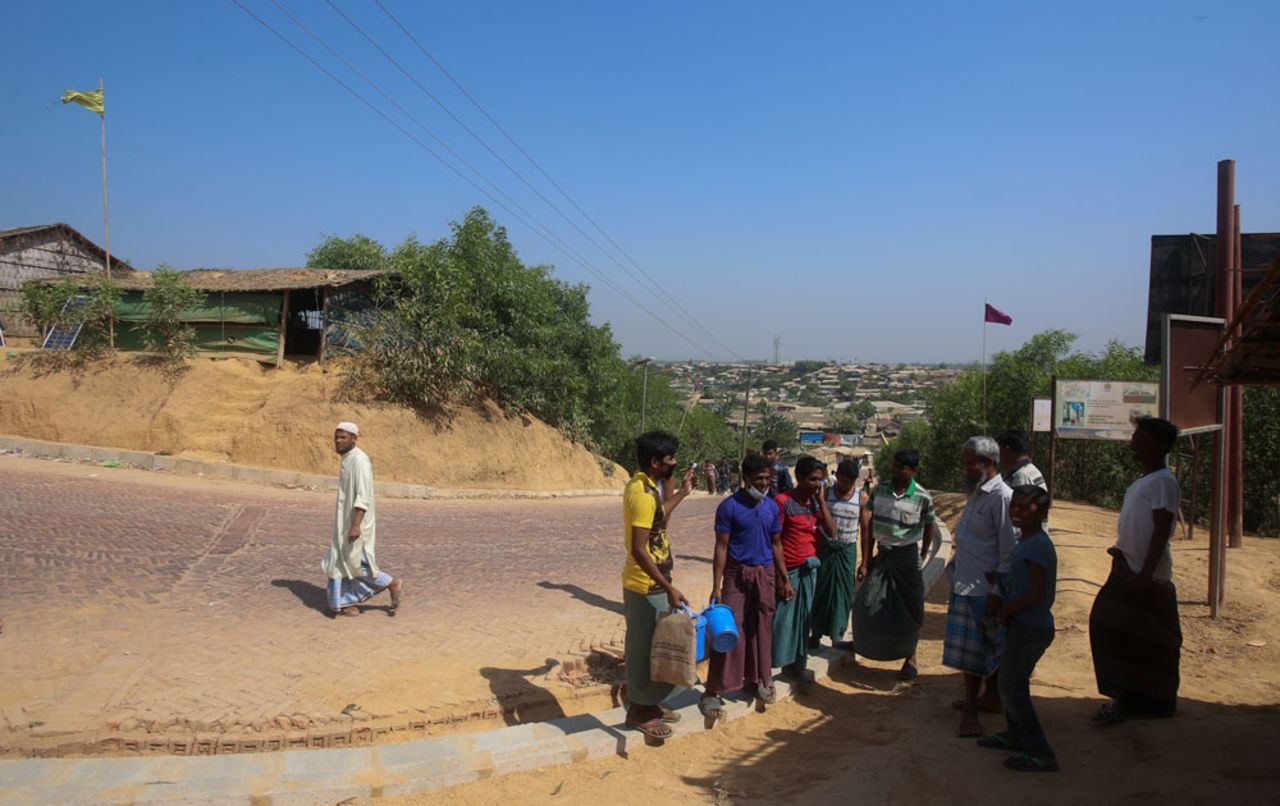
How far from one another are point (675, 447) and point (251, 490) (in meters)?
12.0

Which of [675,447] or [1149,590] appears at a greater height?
[675,447]

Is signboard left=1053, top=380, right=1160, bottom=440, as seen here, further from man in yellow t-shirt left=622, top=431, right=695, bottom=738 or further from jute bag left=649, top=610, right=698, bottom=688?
jute bag left=649, top=610, right=698, bottom=688

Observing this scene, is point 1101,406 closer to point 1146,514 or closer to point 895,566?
point 895,566

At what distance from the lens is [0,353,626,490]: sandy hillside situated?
55.9 ft

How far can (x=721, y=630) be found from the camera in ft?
17.4

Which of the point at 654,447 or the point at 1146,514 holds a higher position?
the point at 654,447

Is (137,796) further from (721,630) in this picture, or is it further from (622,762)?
(721,630)

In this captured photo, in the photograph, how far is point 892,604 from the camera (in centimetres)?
637

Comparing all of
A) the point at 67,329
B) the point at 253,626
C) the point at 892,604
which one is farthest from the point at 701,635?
the point at 67,329

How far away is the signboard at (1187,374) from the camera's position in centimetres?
741

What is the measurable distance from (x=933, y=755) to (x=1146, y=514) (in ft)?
6.71

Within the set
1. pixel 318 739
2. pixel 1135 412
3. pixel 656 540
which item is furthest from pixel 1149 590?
pixel 1135 412

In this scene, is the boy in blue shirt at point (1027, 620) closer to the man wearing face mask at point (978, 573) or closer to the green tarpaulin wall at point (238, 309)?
the man wearing face mask at point (978, 573)

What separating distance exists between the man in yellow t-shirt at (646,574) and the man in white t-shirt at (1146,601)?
9.48ft
